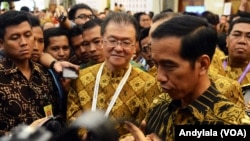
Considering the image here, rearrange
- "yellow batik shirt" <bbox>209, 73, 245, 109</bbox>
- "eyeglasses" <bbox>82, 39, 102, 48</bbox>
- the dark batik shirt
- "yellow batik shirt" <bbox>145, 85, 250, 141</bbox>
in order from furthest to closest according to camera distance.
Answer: "eyeglasses" <bbox>82, 39, 102, 48</bbox> → the dark batik shirt → "yellow batik shirt" <bbox>209, 73, 245, 109</bbox> → "yellow batik shirt" <bbox>145, 85, 250, 141</bbox>

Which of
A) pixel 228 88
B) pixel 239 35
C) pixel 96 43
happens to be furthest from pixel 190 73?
pixel 239 35

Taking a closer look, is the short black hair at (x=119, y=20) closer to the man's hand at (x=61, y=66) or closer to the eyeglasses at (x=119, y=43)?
the eyeglasses at (x=119, y=43)

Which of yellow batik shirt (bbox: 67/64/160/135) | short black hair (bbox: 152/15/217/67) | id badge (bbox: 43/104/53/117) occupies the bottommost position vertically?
id badge (bbox: 43/104/53/117)

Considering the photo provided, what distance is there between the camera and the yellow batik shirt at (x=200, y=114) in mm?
1140

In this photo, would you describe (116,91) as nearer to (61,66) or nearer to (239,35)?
(61,66)

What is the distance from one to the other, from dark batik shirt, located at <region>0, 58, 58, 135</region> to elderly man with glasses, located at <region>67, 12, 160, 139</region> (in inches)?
5.7

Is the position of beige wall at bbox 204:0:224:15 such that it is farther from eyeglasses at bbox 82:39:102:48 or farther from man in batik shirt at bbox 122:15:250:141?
man in batik shirt at bbox 122:15:250:141

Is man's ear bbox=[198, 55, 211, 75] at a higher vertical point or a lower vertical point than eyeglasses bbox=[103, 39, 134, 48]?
higher

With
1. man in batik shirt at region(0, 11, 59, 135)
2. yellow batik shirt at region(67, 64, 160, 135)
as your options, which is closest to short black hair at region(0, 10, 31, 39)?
man in batik shirt at region(0, 11, 59, 135)

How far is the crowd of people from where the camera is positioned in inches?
46.1

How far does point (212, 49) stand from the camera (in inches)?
Result: 47.6

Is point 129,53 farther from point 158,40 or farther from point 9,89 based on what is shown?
point 158,40

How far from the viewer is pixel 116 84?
197cm

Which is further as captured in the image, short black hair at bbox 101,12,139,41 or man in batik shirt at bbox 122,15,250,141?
short black hair at bbox 101,12,139,41
